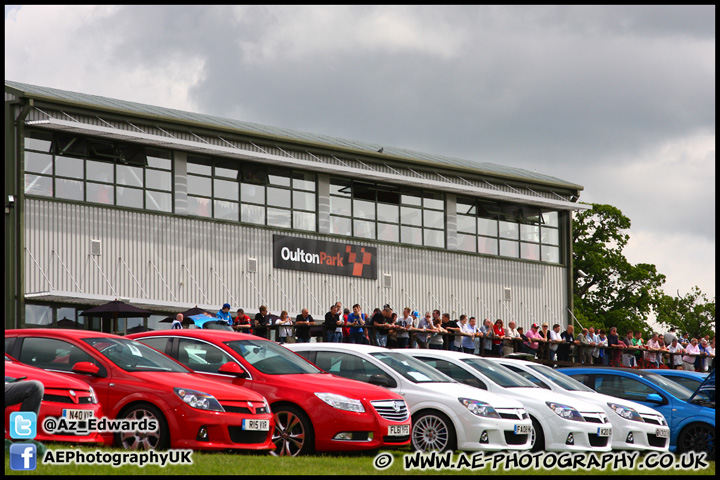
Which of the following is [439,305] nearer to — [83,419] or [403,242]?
[403,242]

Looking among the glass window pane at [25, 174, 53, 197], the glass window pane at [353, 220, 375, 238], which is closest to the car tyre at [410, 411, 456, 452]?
the glass window pane at [25, 174, 53, 197]

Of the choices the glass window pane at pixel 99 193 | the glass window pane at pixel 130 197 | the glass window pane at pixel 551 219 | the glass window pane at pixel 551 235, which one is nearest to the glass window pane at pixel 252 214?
the glass window pane at pixel 130 197

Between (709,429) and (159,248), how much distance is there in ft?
57.2

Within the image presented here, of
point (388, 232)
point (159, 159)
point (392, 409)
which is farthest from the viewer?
point (388, 232)

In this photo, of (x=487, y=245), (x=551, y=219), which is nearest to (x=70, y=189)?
(x=487, y=245)

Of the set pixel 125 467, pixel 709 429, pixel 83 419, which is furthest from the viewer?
pixel 709 429

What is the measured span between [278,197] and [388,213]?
4.37 meters

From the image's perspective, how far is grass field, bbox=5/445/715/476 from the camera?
36.3 feet

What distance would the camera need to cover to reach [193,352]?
1502 cm

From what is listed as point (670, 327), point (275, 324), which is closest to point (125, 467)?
point (275, 324)

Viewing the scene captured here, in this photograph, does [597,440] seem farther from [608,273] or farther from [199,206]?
[608,273]

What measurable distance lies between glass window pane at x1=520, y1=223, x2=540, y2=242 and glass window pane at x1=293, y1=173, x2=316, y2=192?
9086 mm

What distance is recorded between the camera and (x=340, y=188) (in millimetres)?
35250

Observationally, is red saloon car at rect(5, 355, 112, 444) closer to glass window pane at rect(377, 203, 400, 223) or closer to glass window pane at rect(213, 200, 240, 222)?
glass window pane at rect(213, 200, 240, 222)
